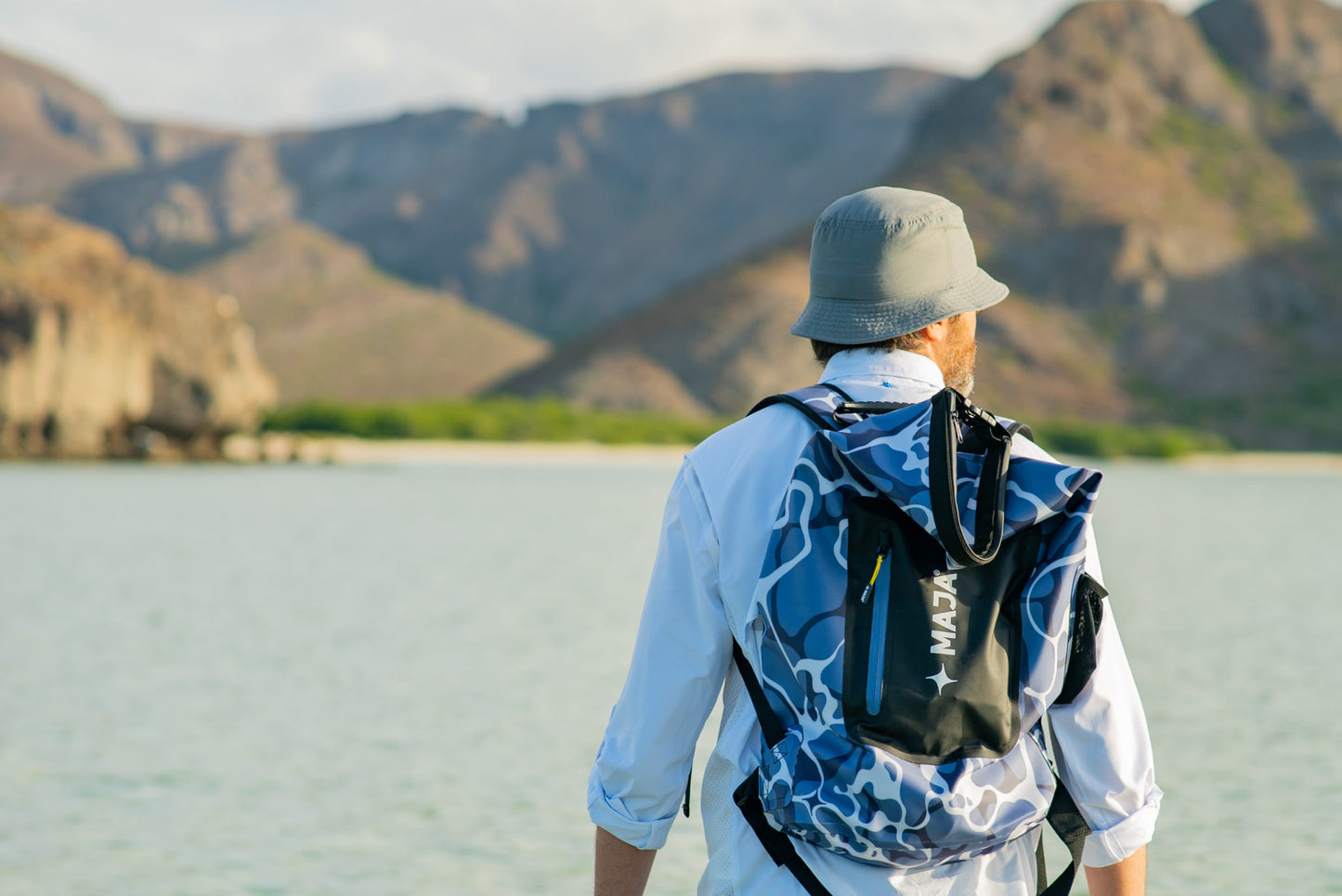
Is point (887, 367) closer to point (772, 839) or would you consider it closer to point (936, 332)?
point (936, 332)

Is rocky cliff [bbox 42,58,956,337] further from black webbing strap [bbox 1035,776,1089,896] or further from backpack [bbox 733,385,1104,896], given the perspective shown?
→ backpack [bbox 733,385,1104,896]

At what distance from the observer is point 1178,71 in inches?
4424

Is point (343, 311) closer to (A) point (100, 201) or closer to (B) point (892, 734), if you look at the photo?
(A) point (100, 201)

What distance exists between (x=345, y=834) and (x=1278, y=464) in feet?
243

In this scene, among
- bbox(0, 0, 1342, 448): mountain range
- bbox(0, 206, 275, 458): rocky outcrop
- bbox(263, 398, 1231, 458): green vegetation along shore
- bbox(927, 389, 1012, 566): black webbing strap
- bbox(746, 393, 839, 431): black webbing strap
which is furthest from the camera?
bbox(0, 0, 1342, 448): mountain range

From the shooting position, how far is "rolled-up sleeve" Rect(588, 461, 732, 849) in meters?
2.26

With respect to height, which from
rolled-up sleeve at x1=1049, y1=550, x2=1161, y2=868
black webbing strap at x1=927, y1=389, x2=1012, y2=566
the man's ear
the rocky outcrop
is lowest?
the rocky outcrop

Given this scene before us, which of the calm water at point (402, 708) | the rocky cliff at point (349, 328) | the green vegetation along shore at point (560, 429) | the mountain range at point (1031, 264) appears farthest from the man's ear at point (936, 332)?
the rocky cliff at point (349, 328)

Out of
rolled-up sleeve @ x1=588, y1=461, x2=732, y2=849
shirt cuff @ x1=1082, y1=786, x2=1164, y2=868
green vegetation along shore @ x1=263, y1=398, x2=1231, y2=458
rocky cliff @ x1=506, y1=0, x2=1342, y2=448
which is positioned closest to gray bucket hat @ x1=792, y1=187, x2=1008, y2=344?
rolled-up sleeve @ x1=588, y1=461, x2=732, y2=849

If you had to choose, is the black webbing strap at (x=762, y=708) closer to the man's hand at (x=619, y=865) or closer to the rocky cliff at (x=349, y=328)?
the man's hand at (x=619, y=865)

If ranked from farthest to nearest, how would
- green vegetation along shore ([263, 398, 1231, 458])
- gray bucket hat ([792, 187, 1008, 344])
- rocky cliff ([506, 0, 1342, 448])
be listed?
rocky cliff ([506, 0, 1342, 448]), green vegetation along shore ([263, 398, 1231, 458]), gray bucket hat ([792, 187, 1008, 344])

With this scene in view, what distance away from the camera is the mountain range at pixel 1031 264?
8800 centimetres

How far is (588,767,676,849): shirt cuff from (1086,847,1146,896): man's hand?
69 cm

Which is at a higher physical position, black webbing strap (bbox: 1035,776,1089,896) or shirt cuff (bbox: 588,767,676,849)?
black webbing strap (bbox: 1035,776,1089,896)
